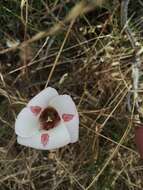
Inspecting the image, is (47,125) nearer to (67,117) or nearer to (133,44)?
(67,117)

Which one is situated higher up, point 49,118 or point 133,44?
point 133,44

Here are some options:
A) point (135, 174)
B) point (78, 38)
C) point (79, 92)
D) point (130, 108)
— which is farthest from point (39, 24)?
point (135, 174)

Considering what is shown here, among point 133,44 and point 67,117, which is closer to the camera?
point 67,117

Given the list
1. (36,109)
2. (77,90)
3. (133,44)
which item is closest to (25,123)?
(36,109)

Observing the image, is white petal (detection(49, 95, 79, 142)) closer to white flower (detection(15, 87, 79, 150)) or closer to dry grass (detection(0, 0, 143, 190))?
white flower (detection(15, 87, 79, 150))

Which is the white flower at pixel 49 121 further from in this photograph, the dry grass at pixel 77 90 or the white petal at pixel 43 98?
the dry grass at pixel 77 90

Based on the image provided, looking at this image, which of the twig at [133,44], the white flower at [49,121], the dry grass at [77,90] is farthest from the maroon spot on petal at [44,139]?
the twig at [133,44]
